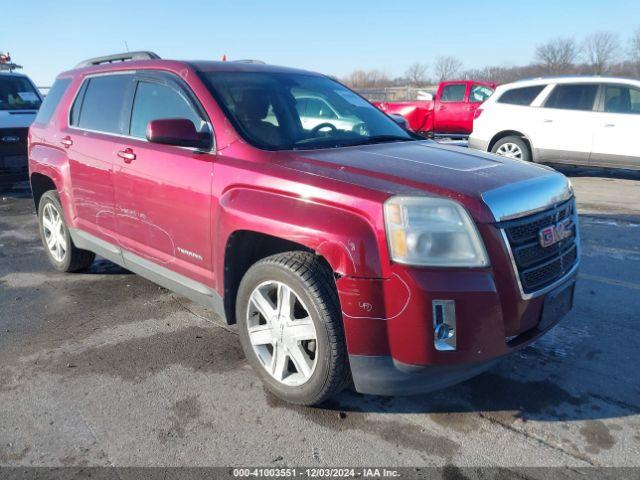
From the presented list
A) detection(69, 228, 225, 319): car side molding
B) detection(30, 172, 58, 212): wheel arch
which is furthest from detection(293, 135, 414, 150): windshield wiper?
detection(30, 172, 58, 212): wheel arch

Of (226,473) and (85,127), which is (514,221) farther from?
(85,127)

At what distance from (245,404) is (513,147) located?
9040mm

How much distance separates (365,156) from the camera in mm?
3115

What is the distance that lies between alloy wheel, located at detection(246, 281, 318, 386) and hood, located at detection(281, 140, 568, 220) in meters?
0.68

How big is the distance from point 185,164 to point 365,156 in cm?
111

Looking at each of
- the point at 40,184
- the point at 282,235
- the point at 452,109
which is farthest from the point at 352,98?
the point at 452,109

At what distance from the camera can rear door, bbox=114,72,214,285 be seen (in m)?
3.30

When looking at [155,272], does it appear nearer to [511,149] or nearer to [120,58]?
[120,58]

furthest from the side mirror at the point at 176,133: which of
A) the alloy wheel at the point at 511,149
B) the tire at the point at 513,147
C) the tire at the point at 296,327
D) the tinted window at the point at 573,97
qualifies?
the tinted window at the point at 573,97

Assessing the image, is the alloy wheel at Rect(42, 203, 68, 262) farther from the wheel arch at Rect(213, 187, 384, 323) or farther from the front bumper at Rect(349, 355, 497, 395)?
the front bumper at Rect(349, 355, 497, 395)

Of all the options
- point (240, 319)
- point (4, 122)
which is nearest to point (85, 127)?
point (240, 319)

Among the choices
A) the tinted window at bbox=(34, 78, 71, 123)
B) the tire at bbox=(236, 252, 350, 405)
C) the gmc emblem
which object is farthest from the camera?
the tinted window at bbox=(34, 78, 71, 123)

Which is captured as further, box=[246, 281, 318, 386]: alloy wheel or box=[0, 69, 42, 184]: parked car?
box=[0, 69, 42, 184]: parked car

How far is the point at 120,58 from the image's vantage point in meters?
4.75
